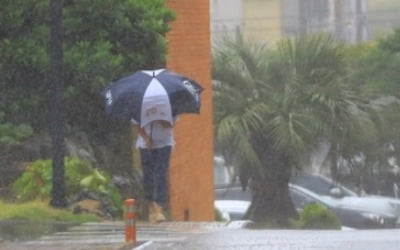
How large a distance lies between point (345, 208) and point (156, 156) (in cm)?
1306

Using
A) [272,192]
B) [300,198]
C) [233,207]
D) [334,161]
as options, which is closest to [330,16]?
[300,198]

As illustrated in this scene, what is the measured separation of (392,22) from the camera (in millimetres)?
46500

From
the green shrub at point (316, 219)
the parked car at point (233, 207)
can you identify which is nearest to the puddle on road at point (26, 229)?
the green shrub at point (316, 219)

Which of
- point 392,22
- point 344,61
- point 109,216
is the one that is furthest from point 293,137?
point 392,22

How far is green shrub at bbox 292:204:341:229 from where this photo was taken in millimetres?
18734

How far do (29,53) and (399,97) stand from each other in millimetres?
13771

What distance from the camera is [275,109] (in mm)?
20891

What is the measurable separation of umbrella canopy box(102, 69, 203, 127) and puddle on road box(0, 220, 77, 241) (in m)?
1.67

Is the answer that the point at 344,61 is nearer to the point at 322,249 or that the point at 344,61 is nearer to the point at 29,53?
the point at 29,53

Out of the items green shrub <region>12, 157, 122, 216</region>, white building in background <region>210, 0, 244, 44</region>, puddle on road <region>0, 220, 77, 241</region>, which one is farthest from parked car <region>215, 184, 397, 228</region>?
white building in background <region>210, 0, 244, 44</region>

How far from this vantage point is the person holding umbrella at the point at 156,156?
12.8 metres

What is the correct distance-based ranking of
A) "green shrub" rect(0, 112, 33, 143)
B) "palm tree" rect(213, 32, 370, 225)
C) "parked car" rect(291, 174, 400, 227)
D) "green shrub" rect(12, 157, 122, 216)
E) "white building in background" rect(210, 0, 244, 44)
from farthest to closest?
"white building in background" rect(210, 0, 244, 44), "parked car" rect(291, 174, 400, 227), "palm tree" rect(213, 32, 370, 225), "green shrub" rect(0, 112, 33, 143), "green shrub" rect(12, 157, 122, 216)

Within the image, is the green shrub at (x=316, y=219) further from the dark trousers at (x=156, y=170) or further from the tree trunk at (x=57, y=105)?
the tree trunk at (x=57, y=105)

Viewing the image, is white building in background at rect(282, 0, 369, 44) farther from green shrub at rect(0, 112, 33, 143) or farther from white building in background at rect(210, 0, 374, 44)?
green shrub at rect(0, 112, 33, 143)
